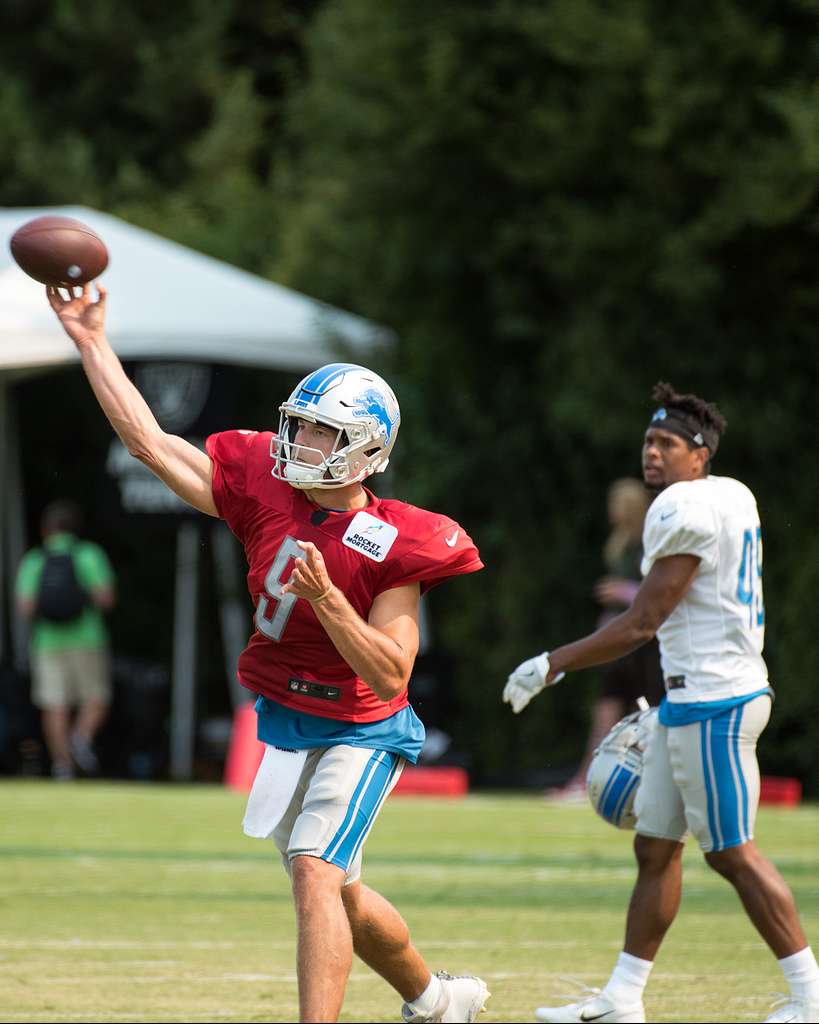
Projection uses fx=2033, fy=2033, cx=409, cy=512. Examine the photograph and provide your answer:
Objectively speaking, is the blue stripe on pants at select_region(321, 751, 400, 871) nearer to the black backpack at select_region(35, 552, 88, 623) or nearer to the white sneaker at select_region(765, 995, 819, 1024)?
the white sneaker at select_region(765, 995, 819, 1024)

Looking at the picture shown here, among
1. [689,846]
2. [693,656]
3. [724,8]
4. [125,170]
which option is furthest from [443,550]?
[125,170]

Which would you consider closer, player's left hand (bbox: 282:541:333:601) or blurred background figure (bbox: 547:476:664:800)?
player's left hand (bbox: 282:541:333:601)

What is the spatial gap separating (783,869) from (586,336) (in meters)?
5.68

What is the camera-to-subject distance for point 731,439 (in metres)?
13.8

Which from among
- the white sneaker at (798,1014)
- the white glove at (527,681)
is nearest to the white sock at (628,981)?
the white sneaker at (798,1014)

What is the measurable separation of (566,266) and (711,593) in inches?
324

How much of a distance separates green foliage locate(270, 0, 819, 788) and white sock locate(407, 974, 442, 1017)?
8.02m

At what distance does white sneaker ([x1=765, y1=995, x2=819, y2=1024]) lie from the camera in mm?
5879

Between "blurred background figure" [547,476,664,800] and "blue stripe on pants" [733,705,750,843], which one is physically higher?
"blue stripe on pants" [733,705,750,843]

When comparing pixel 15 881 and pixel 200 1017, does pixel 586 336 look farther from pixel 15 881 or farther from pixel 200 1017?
pixel 200 1017

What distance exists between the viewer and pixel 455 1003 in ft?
18.5

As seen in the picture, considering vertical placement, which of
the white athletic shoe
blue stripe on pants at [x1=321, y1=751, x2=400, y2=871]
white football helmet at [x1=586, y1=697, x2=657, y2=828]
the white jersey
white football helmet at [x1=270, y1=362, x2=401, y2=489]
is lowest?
the white athletic shoe

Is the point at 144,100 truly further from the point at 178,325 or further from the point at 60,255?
the point at 60,255

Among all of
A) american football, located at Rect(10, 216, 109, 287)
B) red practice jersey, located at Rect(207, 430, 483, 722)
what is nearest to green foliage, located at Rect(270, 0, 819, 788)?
american football, located at Rect(10, 216, 109, 287)
